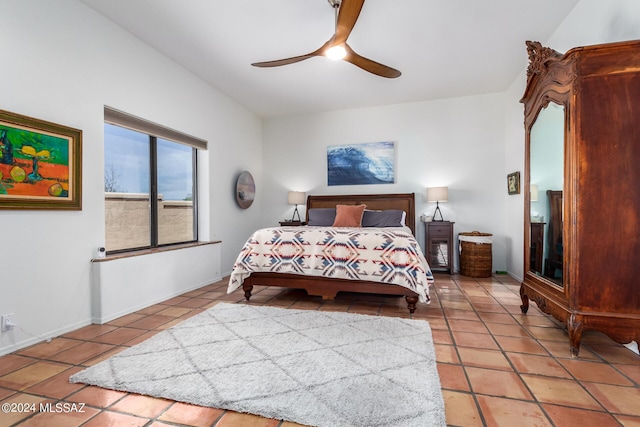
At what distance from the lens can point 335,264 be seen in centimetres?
313

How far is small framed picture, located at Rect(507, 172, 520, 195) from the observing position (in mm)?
4242

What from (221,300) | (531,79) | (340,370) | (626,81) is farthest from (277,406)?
(531,79)

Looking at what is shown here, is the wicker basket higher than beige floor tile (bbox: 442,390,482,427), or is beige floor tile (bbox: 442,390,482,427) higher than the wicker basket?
the wicker basket

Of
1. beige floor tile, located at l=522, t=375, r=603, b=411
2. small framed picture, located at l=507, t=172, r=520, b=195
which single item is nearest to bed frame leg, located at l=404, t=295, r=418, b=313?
beige floor tile, located at l=522, t=375, r=603, b=411

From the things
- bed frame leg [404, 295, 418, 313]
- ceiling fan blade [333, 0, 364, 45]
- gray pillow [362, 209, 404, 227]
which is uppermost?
ceiling fan blade [333, 0, 364, 45]

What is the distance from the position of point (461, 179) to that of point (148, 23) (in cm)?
478

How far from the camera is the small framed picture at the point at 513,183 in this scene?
13.9ft

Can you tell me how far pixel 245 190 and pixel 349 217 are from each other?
195 cm

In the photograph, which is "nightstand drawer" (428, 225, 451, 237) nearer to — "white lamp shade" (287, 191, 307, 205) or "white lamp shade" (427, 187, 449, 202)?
"white lamp shade" (427, 187, 449, 202)

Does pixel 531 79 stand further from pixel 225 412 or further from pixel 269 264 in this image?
pixel 225 412

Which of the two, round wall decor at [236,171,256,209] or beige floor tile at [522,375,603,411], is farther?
round wall decor at [236,171,256,209]

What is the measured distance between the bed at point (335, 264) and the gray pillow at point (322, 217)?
4.29ft

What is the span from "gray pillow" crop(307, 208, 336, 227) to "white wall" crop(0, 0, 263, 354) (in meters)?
2.12

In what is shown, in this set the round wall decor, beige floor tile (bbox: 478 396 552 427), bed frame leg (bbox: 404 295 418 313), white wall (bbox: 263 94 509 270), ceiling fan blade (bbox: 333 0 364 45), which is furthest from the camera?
the round wall decor
